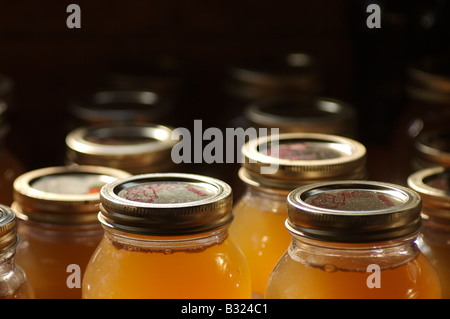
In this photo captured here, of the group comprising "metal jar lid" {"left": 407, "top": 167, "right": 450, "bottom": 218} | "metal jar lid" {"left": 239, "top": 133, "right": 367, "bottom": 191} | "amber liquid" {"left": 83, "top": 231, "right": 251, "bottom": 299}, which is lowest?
"amber liquid" {"left": 83, "top": 231, "right": 251, "bottom": 299}

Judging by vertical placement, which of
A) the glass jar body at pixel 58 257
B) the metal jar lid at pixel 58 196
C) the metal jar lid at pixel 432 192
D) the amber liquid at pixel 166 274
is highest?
the metal jar lid at pixel 432 192

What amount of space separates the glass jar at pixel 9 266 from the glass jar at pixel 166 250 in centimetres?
7

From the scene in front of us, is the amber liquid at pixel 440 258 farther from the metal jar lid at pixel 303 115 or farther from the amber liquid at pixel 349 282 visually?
the metal jar lid at pixel 303 115

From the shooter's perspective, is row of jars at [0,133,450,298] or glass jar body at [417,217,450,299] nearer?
row of jars at [0,133,450,298]

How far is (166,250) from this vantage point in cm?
73

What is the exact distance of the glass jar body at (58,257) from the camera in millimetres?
880

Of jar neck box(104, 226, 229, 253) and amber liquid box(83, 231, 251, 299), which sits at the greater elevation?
jar neck box(104, 226, 229, 253)

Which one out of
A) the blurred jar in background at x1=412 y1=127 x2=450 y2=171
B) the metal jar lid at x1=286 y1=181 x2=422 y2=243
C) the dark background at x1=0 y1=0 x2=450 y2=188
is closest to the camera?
the metal jar lid at x1=286 y1=181 x2=422 y2=243

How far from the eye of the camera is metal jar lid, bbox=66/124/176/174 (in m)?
1.12

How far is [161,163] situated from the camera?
1.14 meters

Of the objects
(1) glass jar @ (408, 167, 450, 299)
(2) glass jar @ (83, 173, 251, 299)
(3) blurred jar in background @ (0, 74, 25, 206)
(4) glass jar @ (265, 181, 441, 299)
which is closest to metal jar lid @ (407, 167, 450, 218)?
(1) glass jar @ (408, 167, 450, 299)

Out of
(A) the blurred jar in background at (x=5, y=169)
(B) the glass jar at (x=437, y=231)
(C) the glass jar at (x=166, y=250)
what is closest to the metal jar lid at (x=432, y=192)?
(B) the glass jar at (x=437, y=231)

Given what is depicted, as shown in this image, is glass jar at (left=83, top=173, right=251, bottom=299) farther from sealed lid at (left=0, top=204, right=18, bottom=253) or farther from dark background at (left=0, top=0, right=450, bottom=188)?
dark background at (left=0, top=0, right=450, bottom=188)

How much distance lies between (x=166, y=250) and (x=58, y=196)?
0.22 meters
